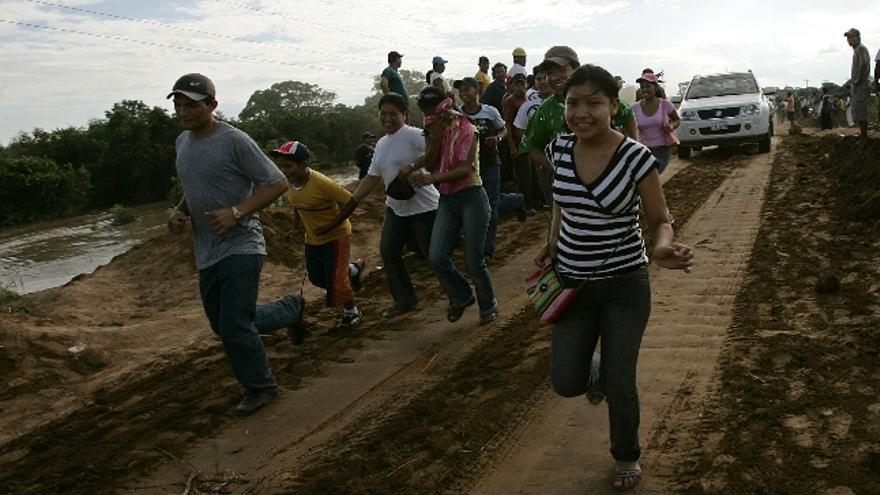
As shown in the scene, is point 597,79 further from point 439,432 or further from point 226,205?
point 226,205

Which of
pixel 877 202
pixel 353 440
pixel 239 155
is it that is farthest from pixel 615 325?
pixel 877 202

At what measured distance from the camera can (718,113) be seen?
57.4ft

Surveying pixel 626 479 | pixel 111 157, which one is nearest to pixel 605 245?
pixel 626 479

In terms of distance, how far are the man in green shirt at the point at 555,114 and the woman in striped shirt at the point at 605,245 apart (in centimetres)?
157

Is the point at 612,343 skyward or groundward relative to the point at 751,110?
groundward

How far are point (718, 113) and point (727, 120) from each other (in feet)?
0.85

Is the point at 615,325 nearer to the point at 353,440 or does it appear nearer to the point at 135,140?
the point at 353,440

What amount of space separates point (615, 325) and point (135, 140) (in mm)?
36783

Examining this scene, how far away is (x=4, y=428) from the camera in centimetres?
525

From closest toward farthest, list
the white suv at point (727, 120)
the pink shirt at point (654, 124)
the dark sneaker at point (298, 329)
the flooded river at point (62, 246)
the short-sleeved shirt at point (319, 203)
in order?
the dark sneaker at point (298, 329) → the short-sleeved shirt at point (319, 203) → the pink shirt at point (654, 124) → the flooded river at point (62, 246) → the white suv at point (727, 120)

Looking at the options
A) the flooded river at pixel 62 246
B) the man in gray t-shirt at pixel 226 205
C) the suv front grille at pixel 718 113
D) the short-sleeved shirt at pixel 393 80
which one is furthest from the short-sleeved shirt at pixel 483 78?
the man in gray t-shirt at pixel 226 205

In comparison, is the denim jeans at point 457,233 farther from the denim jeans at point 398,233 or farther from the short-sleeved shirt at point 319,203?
the short-sleeved shirt at point 319,203

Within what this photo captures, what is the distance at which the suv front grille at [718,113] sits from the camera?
17.3 m

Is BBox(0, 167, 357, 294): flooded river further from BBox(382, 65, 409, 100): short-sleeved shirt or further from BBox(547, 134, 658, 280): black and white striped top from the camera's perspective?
BBox(547, 134, 658, 280): black and white striped top
